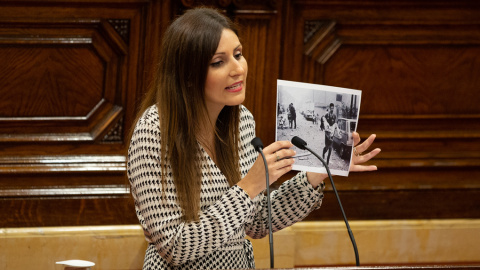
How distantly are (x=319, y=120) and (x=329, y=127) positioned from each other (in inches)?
1.6

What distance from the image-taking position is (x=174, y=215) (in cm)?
202

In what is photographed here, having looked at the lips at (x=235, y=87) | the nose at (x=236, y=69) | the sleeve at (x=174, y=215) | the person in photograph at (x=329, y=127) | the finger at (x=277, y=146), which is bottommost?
the sleeve at (x=174, y=215)

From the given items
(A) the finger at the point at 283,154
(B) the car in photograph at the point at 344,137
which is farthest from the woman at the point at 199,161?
(B) the car in photograph at the point at 344,137

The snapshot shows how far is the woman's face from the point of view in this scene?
2100mm

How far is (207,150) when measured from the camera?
2215 mm

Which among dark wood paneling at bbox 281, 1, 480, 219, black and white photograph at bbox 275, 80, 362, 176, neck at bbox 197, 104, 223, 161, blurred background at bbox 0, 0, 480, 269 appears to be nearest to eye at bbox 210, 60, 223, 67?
neck at bbox 197, 104, 223, 161

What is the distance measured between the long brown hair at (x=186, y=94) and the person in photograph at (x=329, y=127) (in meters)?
0.36

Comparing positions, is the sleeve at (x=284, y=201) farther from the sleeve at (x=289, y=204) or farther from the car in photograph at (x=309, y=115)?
the car in photograph at (x=309, y=115)

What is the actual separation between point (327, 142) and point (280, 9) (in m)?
1.40

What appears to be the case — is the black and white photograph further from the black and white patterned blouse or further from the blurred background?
the blurred background

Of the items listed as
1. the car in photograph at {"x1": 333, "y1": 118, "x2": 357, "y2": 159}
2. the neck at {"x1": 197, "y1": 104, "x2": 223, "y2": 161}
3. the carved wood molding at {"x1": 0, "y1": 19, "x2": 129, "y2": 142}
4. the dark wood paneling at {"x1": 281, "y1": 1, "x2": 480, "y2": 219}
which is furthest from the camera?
the dark wood paneling at {"x1": 281, "y1": 1, "x2": 480, "y2": 219}

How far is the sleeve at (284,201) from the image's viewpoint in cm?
227

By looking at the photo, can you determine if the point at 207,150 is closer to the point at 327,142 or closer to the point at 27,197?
the point at 327,142

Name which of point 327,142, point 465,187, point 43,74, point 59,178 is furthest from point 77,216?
point 465,187
